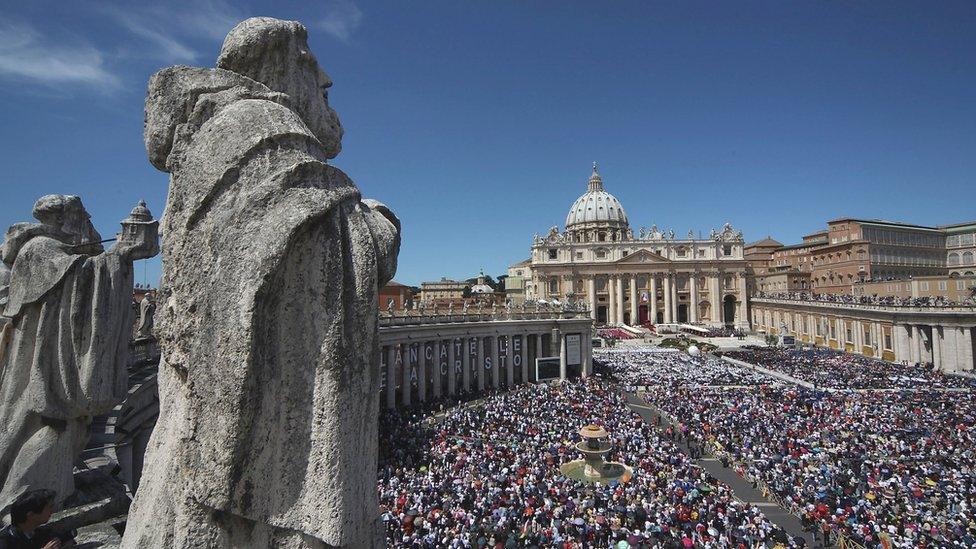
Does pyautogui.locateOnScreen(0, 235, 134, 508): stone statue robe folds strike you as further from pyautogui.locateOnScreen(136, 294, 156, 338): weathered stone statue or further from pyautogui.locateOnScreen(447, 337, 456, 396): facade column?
pyautogui.locateOnScreen(447, 337, 456, 396): facade column

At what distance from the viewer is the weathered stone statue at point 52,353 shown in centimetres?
421

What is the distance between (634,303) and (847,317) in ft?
140

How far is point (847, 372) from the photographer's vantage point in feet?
122

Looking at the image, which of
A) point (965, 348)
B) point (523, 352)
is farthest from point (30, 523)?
point (965, 348)

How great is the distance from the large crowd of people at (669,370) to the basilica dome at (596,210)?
74095mm

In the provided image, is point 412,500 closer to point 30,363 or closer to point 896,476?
point 30,363

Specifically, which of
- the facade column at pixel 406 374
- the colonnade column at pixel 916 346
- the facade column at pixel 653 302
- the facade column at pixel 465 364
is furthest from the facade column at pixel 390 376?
the facade column at pixel 653 302

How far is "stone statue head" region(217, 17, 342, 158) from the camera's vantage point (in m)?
3.12

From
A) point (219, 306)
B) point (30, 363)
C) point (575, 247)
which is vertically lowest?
point (30, 363)

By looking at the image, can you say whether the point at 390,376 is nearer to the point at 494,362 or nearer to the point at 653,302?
the point at 494,362

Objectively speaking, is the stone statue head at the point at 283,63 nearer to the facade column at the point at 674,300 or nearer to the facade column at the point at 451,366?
the facade column at the point at 451,366

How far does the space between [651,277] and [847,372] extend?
61.2 meters

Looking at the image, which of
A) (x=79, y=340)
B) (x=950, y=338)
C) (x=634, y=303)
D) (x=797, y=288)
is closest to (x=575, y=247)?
(x=634, y=303)

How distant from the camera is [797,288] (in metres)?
87.9
